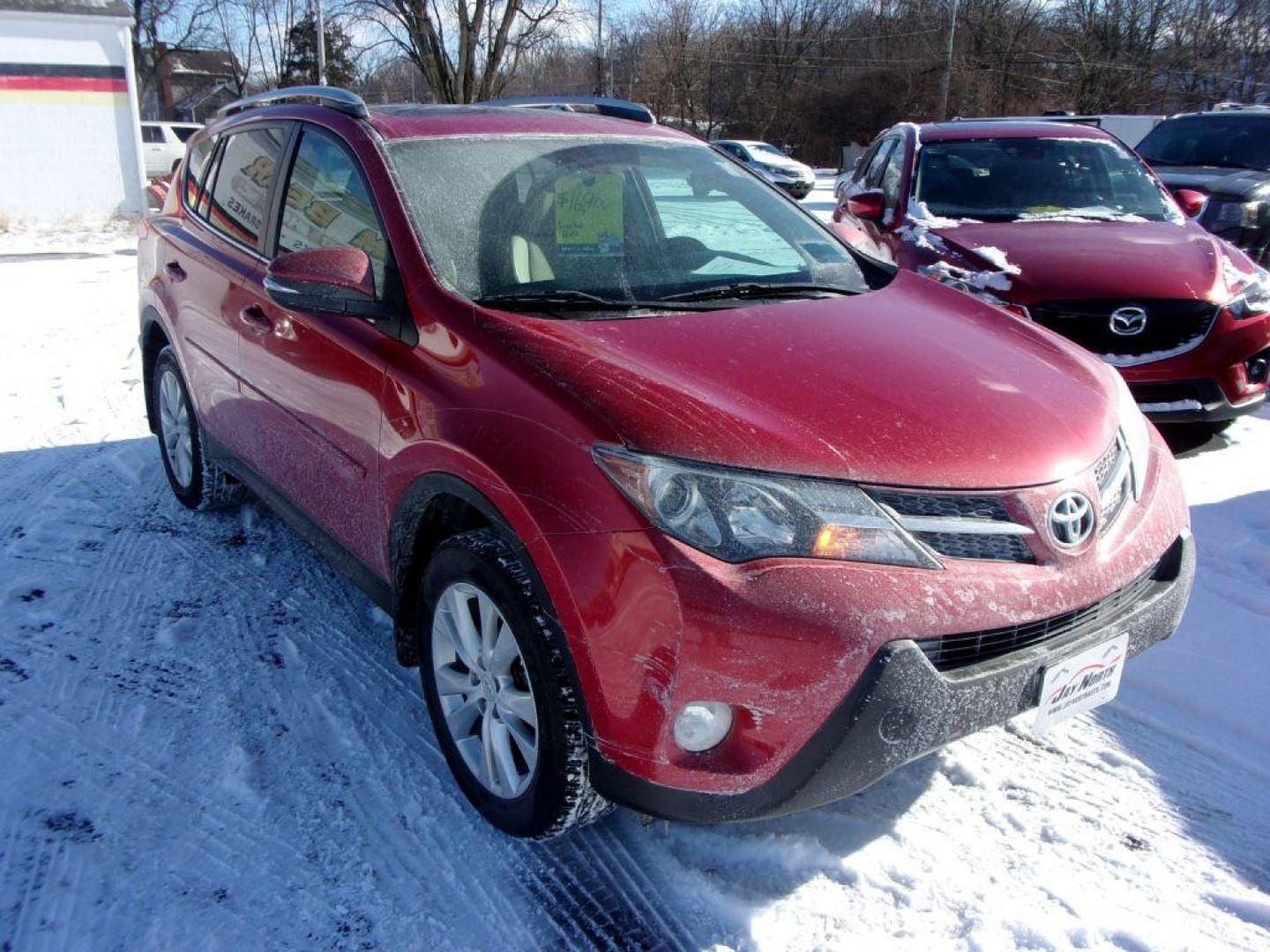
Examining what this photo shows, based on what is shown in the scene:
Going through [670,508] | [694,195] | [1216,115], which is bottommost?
[670,508]

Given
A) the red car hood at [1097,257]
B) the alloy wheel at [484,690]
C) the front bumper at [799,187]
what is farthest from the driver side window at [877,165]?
the front bumper at [799,187]

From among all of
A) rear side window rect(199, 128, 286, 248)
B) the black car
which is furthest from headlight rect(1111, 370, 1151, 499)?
the black car

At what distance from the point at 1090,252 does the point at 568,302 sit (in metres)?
3.56

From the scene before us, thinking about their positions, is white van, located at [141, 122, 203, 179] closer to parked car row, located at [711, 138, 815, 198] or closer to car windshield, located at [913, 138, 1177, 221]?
parked car row, located at [711, 138, 815, 198]

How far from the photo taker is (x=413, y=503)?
104 inches

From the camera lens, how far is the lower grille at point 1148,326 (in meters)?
4.91

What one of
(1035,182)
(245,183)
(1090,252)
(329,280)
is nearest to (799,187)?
(1035,182)

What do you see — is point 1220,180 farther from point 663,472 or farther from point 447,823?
point 447,823

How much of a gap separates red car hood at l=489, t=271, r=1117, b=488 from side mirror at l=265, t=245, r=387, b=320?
47 centimetres

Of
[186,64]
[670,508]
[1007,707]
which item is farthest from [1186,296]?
[186,64]

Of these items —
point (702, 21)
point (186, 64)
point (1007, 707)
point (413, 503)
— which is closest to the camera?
point (1007, 707)

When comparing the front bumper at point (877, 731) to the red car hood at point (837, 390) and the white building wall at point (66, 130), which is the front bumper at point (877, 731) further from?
the white building wall at point (66, 130)

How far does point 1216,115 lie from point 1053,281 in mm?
7094

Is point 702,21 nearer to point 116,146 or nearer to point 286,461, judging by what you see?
point 116,146
